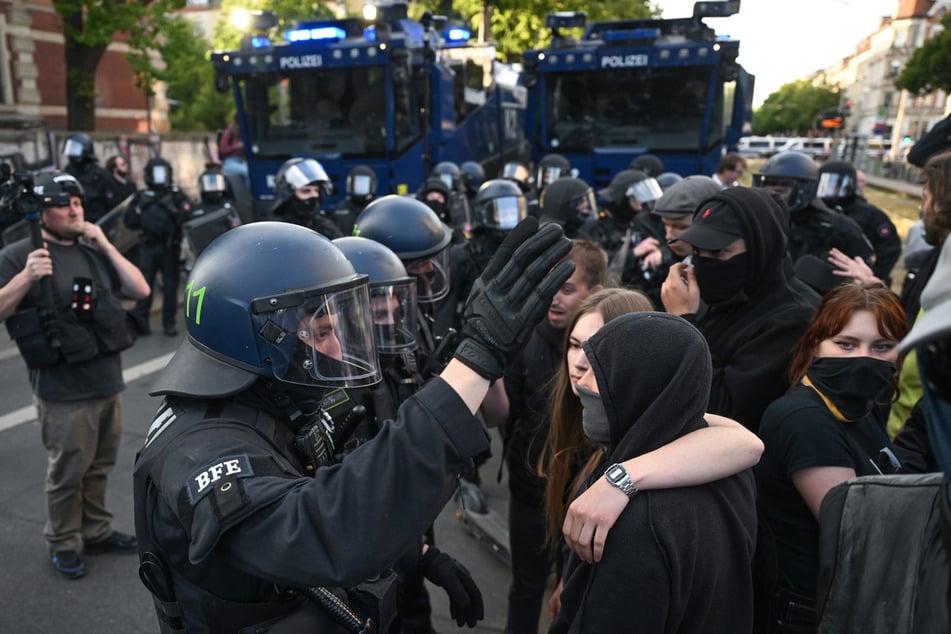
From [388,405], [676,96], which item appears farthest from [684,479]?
[676,96]

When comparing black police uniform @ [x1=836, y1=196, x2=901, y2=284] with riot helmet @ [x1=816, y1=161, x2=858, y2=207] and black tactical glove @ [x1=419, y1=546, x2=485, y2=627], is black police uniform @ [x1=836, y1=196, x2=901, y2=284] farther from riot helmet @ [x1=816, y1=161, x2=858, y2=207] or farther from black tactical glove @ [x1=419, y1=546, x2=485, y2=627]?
black tactical glove @ [x1=419, y1=546, x2=485, y2=627]

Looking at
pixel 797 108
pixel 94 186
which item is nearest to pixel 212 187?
pixel 94 186

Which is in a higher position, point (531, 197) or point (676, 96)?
point (676, 96)

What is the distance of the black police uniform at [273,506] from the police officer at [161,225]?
744 cm

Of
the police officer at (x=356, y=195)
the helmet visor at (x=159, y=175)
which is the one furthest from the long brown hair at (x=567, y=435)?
the helmet visor at (x=159, y=175)

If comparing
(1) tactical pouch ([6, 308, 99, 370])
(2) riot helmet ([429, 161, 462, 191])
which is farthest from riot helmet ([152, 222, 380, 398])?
(2) riot helmet ([429, 161, 462, 191])

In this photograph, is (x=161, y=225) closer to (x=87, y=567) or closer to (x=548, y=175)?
(x=548, y=175)

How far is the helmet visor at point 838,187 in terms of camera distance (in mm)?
5426

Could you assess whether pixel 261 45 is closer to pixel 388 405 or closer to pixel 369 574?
pixel 388 405

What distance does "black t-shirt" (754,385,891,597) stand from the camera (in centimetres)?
187

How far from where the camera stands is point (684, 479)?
1491mm

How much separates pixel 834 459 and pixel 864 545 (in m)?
0.63

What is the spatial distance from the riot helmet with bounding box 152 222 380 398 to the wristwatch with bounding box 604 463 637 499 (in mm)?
677

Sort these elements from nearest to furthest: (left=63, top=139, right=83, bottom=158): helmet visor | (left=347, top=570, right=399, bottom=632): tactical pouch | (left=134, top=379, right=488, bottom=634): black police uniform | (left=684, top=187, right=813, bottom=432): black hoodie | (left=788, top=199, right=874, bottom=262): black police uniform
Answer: (left=134, top=379, right=488, bottom=634): black police uniform, (left=347, top=570, right=399, bottom=632): tactical pouch, (left=684, top=187, right=813, bottom=432): black hoodie, (left=788, top=199, right=874, bottom=262): black police uniform, (left=63, top=139, right=83, bottom=158): helmet visor
